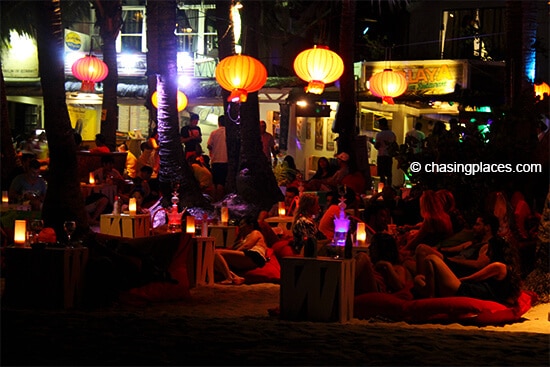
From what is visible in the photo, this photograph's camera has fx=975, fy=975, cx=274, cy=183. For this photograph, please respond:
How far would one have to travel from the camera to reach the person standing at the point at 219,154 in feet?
73.4

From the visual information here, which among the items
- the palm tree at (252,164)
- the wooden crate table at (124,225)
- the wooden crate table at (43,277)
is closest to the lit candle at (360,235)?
the wooden crate table at (43,277)

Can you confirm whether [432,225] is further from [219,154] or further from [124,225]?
[219,154]

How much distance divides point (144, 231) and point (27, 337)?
331 inches

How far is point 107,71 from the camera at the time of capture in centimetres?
2764

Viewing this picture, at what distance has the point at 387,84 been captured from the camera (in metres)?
24.8

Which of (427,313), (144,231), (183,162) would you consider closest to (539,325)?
(427,313)

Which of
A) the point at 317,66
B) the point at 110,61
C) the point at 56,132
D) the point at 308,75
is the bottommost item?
the point at 56,132

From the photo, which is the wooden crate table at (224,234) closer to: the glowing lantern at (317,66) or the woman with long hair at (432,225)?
the woman with long hair at (432,225)

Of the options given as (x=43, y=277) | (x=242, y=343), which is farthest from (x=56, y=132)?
(x=242, y=343)

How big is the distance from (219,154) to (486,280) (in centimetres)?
1205

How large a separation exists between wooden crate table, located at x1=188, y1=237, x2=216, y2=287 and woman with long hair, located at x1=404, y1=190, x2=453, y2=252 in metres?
2.91

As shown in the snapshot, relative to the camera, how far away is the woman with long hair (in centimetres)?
1365

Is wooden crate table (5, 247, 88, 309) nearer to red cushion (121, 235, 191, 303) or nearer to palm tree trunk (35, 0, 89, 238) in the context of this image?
red cushion (121, 235, 191, 303)

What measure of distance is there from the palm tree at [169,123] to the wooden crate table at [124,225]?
2443 millimetres
